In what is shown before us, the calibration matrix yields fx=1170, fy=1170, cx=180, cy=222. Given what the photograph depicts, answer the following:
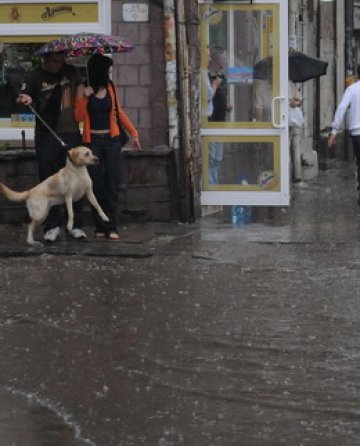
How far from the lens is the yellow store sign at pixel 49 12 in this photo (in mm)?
12719

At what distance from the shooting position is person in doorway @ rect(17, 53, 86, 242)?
11211 mm

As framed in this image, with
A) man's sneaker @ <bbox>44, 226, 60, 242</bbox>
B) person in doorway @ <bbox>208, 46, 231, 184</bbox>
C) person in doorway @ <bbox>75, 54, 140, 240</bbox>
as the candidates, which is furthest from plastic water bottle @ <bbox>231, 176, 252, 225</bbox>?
man's sneaker @ <bbox>44, 226, 60, 242</bbox>

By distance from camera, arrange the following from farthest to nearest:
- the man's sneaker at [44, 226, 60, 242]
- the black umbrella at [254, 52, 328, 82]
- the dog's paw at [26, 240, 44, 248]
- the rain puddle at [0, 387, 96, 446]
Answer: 1. the black umbrella at [254, 52, 328, 82]
2. the man's sneaker at [44, 226, 60, 242]
3. the dog's paw at [26, 240, 44, 248]
4. the rain puddle at [0, 387, 96, 446]

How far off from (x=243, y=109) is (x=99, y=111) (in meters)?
2.33

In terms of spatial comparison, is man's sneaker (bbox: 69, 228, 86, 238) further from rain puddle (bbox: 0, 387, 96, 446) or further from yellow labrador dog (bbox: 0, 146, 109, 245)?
rain puddle (bbox: 0, 387, 96, 446)

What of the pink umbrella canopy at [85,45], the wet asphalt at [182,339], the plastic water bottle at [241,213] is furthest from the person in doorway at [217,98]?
the pink umbrella canopy at [85,45]

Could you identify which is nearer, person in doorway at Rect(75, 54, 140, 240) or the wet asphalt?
the wet asphalt

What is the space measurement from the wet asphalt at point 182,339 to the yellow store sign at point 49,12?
8.03 feet

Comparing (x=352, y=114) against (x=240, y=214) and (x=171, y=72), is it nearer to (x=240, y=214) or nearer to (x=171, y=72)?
(x=240, y=214)

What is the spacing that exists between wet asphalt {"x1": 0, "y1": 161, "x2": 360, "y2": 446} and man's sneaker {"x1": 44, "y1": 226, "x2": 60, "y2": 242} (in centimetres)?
11

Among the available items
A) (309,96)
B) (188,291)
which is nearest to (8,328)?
(188,291)

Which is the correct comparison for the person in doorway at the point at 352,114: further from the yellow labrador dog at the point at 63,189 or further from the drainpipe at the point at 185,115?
the yellow labrador dog at the point at 63,189

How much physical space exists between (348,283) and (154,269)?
171 centimetres

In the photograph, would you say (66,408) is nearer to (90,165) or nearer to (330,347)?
(330,347)
